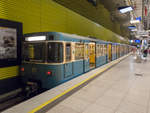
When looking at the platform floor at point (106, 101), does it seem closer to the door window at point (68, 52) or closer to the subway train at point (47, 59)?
the subway train at point (47, 59)

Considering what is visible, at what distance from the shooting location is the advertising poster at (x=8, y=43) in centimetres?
436

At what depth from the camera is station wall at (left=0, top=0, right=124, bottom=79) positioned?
4746 mm

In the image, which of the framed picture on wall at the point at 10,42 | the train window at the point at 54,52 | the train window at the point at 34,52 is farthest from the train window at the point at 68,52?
the framed picture on wall at the point at 10,42

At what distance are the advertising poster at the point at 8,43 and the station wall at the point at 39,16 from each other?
0.51m

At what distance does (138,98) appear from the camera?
3623 mm

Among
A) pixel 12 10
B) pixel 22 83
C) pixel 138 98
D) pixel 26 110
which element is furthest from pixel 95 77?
pixel 12 10

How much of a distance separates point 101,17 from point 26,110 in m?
14.9

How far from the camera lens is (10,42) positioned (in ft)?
15.2

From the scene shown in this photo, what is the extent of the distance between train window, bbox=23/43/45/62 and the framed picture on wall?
1.77 feet

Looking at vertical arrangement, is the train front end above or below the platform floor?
above

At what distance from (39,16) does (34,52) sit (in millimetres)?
2742

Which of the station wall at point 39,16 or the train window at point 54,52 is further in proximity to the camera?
the station wall at point 39,16

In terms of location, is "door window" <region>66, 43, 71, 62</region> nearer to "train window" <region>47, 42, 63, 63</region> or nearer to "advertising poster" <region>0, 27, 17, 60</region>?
"train window" <region>47, 42, 63, 63</region>

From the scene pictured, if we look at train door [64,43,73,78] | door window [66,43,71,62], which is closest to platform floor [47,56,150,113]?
train door [64,43,73,78]
